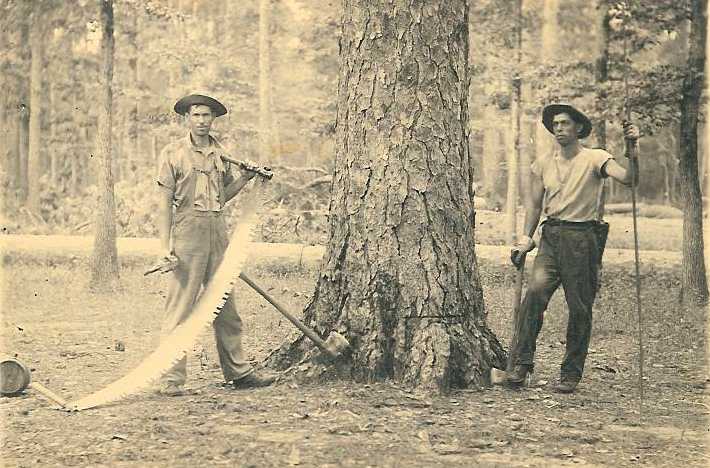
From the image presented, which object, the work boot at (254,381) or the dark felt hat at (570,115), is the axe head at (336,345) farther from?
the dark felt hat at (570,115)

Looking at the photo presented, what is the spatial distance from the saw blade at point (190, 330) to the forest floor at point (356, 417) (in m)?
0.12

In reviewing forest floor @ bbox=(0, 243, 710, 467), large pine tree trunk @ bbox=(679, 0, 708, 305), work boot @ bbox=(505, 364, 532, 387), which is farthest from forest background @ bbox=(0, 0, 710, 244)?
work boot @ bbox=(505, 364, 532, 387)

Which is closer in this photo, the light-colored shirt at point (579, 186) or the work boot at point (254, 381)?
the light-colored shirt at point (579, 186)

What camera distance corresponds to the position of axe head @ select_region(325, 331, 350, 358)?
17.4 ft

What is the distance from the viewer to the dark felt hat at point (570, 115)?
206 inches

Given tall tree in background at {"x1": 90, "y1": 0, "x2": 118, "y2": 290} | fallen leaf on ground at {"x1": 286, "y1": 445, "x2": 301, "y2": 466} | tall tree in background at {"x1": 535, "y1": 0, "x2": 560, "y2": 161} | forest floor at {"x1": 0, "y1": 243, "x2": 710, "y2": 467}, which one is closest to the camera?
fallen leaf on ground at {"x1": 286, "y1": 445, "x2": 301, "y2": 466}

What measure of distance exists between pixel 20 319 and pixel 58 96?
13.1 ft

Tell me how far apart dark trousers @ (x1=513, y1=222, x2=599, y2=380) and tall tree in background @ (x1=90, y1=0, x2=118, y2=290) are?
17.3ft

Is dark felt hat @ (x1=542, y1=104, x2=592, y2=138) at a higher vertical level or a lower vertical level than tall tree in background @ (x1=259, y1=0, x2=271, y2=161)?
lower

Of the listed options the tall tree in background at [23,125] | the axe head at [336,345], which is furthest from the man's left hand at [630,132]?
the tall tree in background at [23,125]

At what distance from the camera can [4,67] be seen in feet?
29.4

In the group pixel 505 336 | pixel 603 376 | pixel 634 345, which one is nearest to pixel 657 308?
pixel 634 345

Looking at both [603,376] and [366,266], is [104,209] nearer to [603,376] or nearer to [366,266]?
[366,266]

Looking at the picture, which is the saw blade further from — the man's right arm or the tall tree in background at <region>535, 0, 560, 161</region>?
the tall tree in background at <region>535, 0, 560, 161</region>
